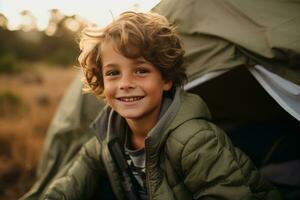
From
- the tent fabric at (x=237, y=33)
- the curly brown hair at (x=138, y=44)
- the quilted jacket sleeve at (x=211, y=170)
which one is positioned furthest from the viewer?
the tent fabric at (x=237, y=33)

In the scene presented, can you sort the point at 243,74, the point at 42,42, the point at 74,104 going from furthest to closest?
the point at 42,42 → the point at 74,104 → the point at 243,74

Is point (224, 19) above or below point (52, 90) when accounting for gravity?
above

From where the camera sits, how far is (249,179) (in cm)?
227

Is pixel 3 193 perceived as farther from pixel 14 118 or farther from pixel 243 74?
pixel 14 118

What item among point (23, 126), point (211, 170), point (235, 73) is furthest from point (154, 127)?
point (23, 126)

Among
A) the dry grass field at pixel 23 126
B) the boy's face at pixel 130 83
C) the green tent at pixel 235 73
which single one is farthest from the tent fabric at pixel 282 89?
the dry grass field at pixel 23 126

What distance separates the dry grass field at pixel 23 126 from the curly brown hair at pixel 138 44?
218 cm

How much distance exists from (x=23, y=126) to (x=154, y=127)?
193 inches

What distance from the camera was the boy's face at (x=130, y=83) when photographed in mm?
2227

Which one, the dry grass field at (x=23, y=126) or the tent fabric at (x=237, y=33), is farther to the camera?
the dry grass field at (x=23, y=126)

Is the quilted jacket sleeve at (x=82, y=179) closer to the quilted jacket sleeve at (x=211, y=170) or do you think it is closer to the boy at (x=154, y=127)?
the boy at (x=154, y=127)

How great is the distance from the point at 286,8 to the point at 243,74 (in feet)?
2.75

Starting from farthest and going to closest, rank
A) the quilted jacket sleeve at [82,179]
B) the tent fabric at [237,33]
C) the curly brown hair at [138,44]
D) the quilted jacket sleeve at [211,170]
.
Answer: the quilted jacket sleeve at [82,179]
the tent fabric at [237,33]
the curly brown hair at [138,44]
the quilted jacket sleeve at [211,170]

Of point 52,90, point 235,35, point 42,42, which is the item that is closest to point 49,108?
point 52,90
